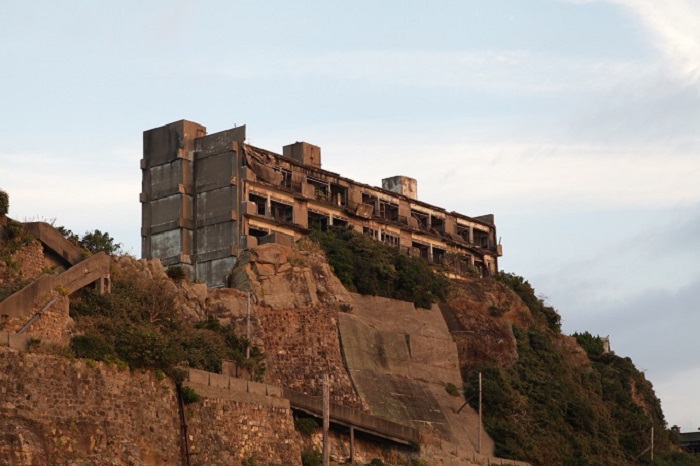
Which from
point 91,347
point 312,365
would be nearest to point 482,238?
point 312,365

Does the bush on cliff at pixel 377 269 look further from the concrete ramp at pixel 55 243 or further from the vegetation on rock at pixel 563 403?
the concrete ramp at pixel 55 243

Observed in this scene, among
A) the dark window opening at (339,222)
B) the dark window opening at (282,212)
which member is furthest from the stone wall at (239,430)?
the dark window opening at (339,222)

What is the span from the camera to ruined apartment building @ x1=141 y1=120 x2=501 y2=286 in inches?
2638

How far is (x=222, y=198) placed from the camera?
67.4 metres

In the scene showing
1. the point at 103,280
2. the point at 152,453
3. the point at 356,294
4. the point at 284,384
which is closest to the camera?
the point at 152,453

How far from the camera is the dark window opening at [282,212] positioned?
6975cm

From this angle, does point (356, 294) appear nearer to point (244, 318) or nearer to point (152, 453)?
point (244, 318)

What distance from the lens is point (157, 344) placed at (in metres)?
48.5

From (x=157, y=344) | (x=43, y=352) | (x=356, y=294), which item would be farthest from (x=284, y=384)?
(x=43, y=352)

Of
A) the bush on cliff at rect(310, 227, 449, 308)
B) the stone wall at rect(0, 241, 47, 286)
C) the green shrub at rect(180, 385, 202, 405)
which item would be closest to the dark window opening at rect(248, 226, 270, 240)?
the bush on cliff at rect(310, 227, 449, 308)

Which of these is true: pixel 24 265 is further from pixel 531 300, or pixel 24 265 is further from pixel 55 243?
pixel 531 300

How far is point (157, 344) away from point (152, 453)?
11.7 feet

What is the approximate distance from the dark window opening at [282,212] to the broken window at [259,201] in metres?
0.66

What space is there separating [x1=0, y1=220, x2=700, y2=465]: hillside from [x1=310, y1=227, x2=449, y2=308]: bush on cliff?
92 mm
